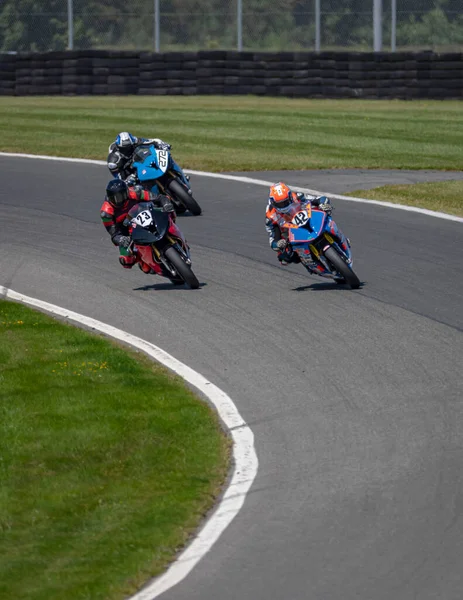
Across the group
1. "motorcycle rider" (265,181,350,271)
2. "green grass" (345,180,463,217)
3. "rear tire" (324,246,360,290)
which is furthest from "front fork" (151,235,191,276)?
"green grass" (345,180,463,217)

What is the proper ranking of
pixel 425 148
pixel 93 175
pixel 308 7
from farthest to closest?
pixel 308 7, pixel 425 148, pixel 93 175

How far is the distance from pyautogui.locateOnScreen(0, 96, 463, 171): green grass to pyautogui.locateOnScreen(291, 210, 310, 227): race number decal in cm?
969

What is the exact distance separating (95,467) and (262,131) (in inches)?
834

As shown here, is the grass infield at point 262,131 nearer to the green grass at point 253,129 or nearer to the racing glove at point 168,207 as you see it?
the green grass at point 253,129

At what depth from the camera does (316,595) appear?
5.75 m

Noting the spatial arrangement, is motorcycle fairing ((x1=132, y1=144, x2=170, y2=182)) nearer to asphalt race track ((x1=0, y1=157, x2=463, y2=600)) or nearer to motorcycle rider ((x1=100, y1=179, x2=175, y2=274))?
asphalt race track ((x1=0, y1=157, x2=463, y2=600))

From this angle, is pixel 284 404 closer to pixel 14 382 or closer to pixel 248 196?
pixel 14 382

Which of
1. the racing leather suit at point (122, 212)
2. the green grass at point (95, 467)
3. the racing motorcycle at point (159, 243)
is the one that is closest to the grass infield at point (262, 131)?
the racing motorcycle at point (159, 243)

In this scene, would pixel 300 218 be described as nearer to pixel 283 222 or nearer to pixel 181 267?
pixel 283 222

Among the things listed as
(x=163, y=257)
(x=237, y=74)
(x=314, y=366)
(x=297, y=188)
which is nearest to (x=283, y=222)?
(x=163, y=257)

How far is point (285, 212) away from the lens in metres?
12.5

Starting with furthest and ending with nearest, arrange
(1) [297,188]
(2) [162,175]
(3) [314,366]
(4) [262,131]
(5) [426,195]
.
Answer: (4) [262,131]
(1) [297,188]
(5) [426,195]
(2) [162,175]
(3) [314,366]

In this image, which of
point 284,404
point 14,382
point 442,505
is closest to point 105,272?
point 14,382

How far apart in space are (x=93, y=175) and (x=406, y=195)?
606 centimetres
